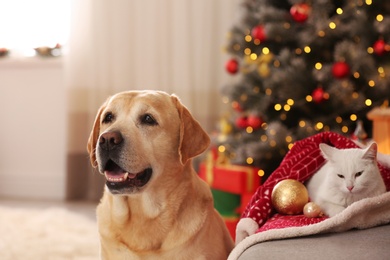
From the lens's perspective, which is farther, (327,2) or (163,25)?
(163,25)

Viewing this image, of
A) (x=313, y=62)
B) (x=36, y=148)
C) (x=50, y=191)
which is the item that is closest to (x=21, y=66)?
(x=36, y=148)

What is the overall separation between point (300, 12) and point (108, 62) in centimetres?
164

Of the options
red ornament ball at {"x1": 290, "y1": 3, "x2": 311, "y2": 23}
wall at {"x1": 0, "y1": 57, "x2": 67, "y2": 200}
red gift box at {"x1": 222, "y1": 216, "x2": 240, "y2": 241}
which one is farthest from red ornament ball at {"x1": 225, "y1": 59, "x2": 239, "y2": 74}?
wall at {"x1": 0, "y1": 57, "x2": 67, "y2": 200}

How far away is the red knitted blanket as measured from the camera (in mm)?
1750

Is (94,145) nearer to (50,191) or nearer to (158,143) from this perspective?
(158,143)

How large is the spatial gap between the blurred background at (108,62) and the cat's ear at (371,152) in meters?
2.82

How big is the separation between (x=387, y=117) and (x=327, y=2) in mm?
957

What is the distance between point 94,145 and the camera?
1.87 meters

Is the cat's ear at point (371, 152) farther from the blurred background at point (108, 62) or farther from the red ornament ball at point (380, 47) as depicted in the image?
the blurred background at point (108, 62)

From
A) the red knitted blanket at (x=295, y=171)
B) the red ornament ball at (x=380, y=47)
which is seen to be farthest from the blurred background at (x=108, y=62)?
the red knitted blanket at (x=295, y=171)

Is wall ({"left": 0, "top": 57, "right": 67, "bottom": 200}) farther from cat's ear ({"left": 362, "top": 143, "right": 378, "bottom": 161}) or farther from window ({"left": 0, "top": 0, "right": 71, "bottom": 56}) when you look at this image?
cat's ear ({"left": 362, "top": 143, "right": 378, "bottom": 161})

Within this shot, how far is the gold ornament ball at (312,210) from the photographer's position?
5.51ft

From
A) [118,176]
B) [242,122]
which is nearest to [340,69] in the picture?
[242,122]

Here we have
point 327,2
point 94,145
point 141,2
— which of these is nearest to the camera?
point 94,145
